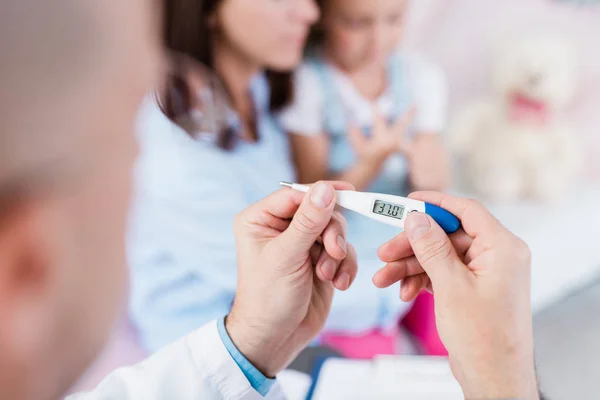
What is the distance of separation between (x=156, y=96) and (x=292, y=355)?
494 mm

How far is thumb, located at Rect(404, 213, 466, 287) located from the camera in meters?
0.44

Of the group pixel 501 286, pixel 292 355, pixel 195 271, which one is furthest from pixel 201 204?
pixel 501 286

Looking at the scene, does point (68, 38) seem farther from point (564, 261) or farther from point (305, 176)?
point (564, 261)

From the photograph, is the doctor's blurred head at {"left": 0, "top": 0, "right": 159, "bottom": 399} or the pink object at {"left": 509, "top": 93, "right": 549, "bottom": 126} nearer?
the doctor's blurred head at {"left": 0, "top": 0, "right": 159, "bottom": 399}

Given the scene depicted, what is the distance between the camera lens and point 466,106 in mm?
1257

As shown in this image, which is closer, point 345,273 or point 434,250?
point 434,250

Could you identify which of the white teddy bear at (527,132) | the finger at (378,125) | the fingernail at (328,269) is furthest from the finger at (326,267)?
the white teddy bear at (527,132)

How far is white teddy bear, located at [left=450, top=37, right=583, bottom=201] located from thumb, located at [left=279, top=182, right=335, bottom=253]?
2.47 ft

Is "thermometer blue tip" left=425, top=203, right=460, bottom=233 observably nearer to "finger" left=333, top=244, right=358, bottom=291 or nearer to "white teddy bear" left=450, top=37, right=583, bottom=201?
"finger" left=333, top=244, right=358, bottom=291

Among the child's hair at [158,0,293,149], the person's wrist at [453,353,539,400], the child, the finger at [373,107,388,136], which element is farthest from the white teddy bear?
the person's wrist at [453,353,539,400]

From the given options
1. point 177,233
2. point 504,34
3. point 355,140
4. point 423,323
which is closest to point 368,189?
point 355,140

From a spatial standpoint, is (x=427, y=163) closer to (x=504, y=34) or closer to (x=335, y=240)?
(x=504, y=34)

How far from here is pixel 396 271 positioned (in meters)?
0.54

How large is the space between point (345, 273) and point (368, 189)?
1.70 feet
